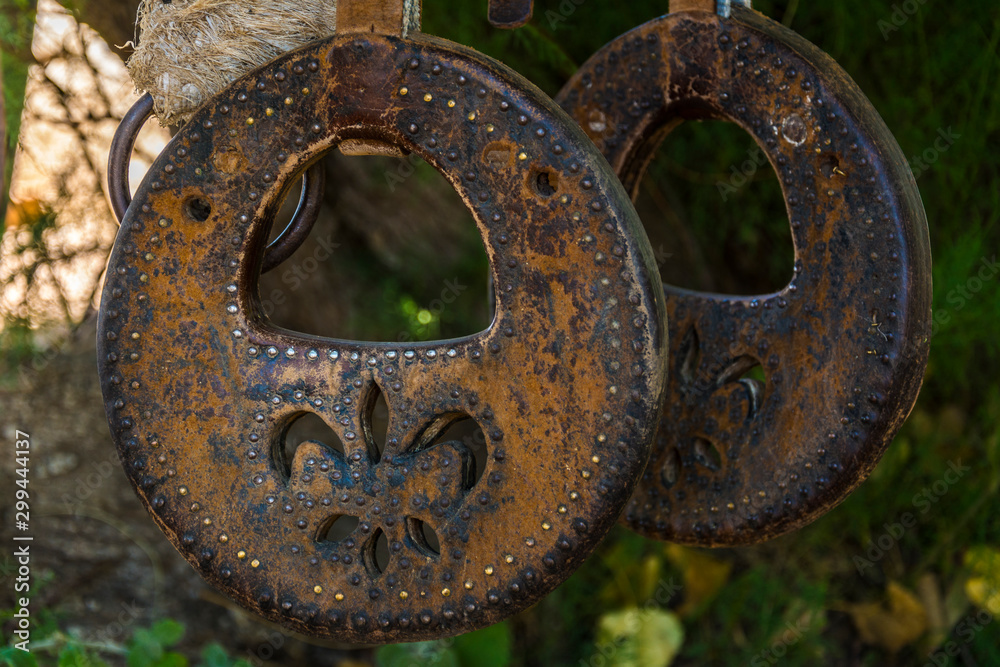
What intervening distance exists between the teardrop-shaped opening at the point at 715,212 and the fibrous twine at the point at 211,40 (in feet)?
4.05

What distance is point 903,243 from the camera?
111 centimetres

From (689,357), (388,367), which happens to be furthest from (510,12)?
(689,357)

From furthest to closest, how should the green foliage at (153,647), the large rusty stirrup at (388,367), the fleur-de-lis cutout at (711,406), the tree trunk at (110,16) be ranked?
1. the tree trunk at (110,16)
2. the green foliage at (153,647)
3. the fleur-de-lis cutout at (711,406)
4. the large rusty stirrup at (388,367)

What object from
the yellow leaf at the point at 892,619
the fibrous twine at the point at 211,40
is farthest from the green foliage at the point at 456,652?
the fibrous twine at the point at 211,40

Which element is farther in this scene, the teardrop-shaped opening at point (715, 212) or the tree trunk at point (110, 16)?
the teardrop-shaped opening at point (715, 212)

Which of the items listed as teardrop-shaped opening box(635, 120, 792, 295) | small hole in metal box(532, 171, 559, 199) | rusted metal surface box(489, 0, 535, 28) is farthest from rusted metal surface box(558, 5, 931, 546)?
teardrop-shaped opening box(635, 120, 792, 295)

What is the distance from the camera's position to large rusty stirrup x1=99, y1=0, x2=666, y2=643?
93 cm

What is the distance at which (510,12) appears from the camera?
1.09 meters

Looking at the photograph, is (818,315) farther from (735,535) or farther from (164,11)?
(164,11)

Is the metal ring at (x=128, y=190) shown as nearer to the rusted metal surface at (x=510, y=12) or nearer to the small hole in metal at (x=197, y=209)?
the small hole in metal at (x=197, y=209)

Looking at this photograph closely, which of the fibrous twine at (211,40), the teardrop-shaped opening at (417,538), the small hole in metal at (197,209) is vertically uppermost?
the fibrous twine at (211,40)

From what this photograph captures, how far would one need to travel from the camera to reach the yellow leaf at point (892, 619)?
7.47ft

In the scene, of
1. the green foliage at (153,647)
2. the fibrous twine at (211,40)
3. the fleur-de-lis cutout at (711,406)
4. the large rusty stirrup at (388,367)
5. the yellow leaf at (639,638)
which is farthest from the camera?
the yellow leaf at (639,638)

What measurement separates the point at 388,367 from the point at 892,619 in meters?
1.93
